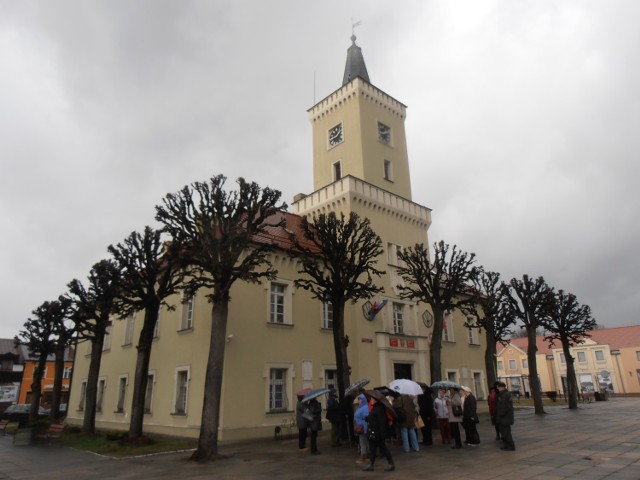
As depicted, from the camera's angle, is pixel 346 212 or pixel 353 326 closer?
pixel 353 326

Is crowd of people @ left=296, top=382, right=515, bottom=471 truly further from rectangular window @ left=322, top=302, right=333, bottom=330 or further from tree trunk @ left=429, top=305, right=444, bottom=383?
rectangular window @ left=322, top=302, right=333, bottom=330

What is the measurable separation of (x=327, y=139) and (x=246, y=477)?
26.7 meters

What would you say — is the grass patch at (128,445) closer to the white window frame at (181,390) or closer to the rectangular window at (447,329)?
the white window frame at (181,390)

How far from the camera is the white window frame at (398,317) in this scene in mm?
27484

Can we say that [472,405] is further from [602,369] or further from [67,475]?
[602,369]

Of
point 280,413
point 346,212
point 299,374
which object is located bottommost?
point 280,413

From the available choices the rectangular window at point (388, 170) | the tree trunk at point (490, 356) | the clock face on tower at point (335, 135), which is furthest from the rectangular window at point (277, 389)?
the clock face on tower at point (335, 135)

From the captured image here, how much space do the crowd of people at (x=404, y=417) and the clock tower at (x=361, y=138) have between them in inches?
706

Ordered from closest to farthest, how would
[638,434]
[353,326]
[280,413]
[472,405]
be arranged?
[472,405] < [638,434] < [280,413] < [353,326]

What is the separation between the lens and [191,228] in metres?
16.0

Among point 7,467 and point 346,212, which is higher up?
point 346,212

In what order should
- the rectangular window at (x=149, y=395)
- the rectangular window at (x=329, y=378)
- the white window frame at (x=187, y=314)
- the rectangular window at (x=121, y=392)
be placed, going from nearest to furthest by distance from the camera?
the white window frame at (x=187, y=314), the rectangular window at (x=149, y=395), the rectangular window at (x=329, y=378), the rectangular window at (x=121, y=392)

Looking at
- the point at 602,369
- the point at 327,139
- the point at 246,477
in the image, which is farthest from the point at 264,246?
the point at 602,369

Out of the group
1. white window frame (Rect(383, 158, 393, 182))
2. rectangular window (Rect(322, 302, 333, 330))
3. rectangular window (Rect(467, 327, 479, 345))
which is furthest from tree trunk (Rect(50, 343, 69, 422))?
rectangular window (Rect(467, 327, 479, 345))
